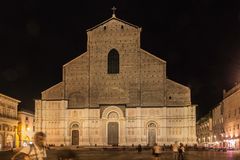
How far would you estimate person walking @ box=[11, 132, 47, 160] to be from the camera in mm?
7836

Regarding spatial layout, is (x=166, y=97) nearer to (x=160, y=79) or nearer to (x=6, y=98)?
(x=160, y=79)

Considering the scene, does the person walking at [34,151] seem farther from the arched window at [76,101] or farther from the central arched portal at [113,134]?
the arched window at [76,101]

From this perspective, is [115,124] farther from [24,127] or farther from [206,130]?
[206,130]

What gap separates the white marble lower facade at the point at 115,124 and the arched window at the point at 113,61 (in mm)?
5298

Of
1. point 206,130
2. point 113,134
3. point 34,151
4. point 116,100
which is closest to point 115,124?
point 113,134

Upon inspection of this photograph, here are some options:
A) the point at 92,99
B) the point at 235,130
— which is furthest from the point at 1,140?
the point at 235,130

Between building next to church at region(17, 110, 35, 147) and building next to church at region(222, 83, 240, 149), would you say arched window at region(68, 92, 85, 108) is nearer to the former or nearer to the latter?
building next to church at region(17, 110, 35, 147)

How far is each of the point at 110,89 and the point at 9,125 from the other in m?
16.8

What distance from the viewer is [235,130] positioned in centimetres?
6072

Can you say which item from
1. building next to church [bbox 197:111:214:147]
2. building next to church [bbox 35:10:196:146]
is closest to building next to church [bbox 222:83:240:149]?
building next to church [bbox 35:10:196:146]

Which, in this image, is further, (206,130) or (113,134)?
(206,130)

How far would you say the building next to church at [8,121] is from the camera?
61.1 meters

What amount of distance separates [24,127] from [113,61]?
70.0 ft

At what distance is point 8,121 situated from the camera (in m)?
63.9
